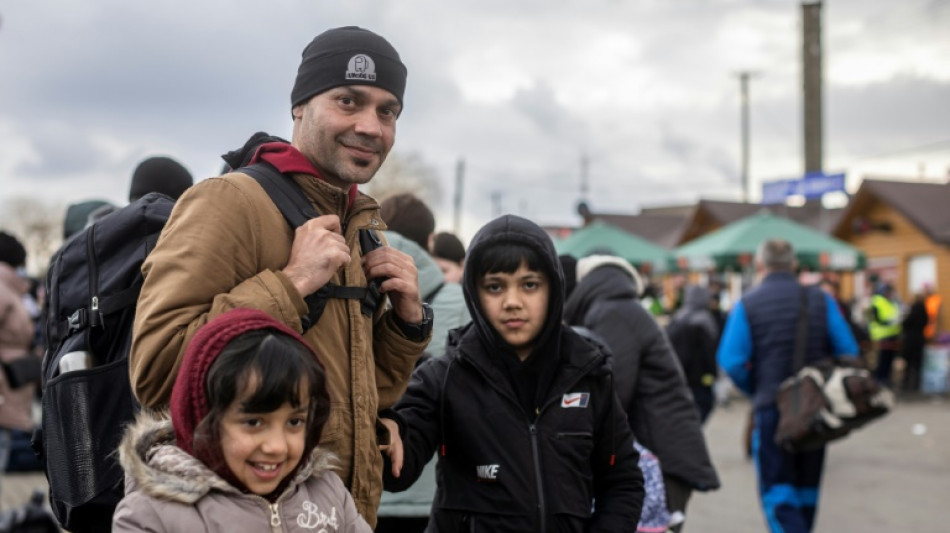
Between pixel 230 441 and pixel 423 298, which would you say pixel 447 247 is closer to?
pixel 423 298

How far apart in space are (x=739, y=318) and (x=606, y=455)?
408cm

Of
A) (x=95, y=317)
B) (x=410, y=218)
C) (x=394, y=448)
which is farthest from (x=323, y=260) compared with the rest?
(x=410, y=218)

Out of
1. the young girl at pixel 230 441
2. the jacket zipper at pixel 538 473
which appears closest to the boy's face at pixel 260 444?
the young girl at pixel 230 441

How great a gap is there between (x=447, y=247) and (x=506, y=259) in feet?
6.72

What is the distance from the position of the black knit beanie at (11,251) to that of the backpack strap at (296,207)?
506cm

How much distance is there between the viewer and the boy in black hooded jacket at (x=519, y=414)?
9.55ft

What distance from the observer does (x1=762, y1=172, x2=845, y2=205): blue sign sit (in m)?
19.1

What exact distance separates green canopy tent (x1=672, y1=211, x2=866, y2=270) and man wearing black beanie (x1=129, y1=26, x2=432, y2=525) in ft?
51.5

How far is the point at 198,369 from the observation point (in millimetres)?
2016

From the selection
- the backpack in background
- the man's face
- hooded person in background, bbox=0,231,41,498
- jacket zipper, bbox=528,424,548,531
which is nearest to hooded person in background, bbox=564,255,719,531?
jacket zipper, bbox=528,424,548,531

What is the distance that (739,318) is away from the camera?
6.89m

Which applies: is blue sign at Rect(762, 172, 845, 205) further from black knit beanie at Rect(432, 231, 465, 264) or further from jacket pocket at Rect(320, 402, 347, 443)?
jacket pocket at Rect(320, 402, 347, 443)

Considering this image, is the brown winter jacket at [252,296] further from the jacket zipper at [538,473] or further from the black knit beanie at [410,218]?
the black knit beanie at [410,218]

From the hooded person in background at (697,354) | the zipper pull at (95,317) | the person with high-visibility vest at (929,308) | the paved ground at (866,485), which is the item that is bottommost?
the paved ground at (866,485)
